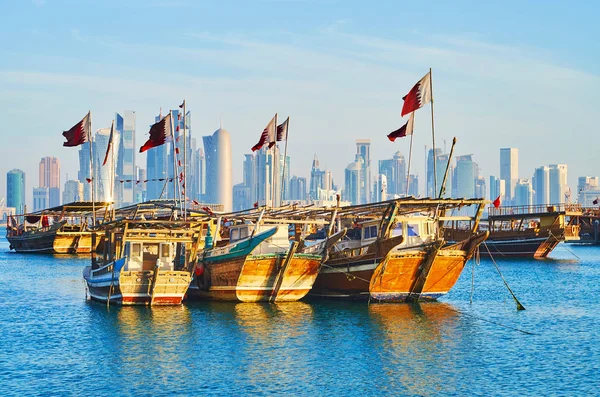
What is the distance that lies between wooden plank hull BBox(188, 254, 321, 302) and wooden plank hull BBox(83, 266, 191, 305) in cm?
237

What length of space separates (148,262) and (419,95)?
1780cm

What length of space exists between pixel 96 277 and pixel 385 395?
83.0ft

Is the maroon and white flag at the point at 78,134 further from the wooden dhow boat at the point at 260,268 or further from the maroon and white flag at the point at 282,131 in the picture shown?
the wooden dhow boat at the point at 260,268

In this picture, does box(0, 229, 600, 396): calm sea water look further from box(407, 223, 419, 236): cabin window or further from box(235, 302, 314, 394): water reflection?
box(407, 223, 419, 236): cabin window

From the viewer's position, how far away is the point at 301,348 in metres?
37.4

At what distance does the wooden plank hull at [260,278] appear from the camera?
1895 inches

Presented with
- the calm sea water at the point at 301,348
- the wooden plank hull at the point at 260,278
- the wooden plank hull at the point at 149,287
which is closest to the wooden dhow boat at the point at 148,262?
the wooden plank hull at the point at 149,287

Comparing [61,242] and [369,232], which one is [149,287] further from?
[61,242]

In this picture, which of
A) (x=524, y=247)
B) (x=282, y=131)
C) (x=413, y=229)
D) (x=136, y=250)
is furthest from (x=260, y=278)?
(x=524, y=247)

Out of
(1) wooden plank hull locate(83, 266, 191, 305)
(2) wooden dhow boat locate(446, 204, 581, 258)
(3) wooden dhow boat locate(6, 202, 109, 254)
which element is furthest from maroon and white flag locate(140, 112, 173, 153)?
(3) wooden dhow boat locate(6, 202, 109, 254)

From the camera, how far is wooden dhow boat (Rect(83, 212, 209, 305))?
47000 mm

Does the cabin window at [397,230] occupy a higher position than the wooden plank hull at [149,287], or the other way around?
the cabin window at [397,230]

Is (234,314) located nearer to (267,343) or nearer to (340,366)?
(267,343)

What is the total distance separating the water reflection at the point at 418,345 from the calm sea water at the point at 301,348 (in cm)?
6
